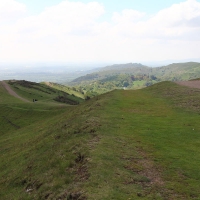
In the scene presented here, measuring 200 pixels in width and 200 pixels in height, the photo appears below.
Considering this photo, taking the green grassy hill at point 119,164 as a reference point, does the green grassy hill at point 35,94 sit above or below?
below

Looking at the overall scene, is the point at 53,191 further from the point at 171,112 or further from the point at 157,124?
the point at 171,112

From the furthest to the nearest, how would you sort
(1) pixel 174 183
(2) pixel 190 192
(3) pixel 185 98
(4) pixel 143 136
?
(3) pixel 185 98, (4) pixel 143 136, (1) pixel 174 183, (2) pixel 190 192

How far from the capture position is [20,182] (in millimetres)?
19328

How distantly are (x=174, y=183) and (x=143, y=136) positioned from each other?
31.4 feet

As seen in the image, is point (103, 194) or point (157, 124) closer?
point (103, 194)

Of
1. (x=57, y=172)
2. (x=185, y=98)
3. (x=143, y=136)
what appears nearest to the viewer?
(x=57, y=172)

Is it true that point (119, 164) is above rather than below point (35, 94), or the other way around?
above

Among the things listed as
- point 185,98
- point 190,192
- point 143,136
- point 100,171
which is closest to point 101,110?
point 143,136

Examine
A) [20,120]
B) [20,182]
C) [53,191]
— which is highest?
[53,191]

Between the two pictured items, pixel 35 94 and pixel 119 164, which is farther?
pixel 35 94

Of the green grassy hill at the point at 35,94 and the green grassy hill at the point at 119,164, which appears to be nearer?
the green grassy hill at the point at 119,164

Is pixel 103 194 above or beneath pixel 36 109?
above

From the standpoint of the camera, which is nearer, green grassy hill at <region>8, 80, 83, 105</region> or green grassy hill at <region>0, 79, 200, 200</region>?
green grassy hill at <region>0, 79, 200, 200</region>

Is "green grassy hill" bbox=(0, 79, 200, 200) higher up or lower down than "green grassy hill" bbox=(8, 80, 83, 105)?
higher up
